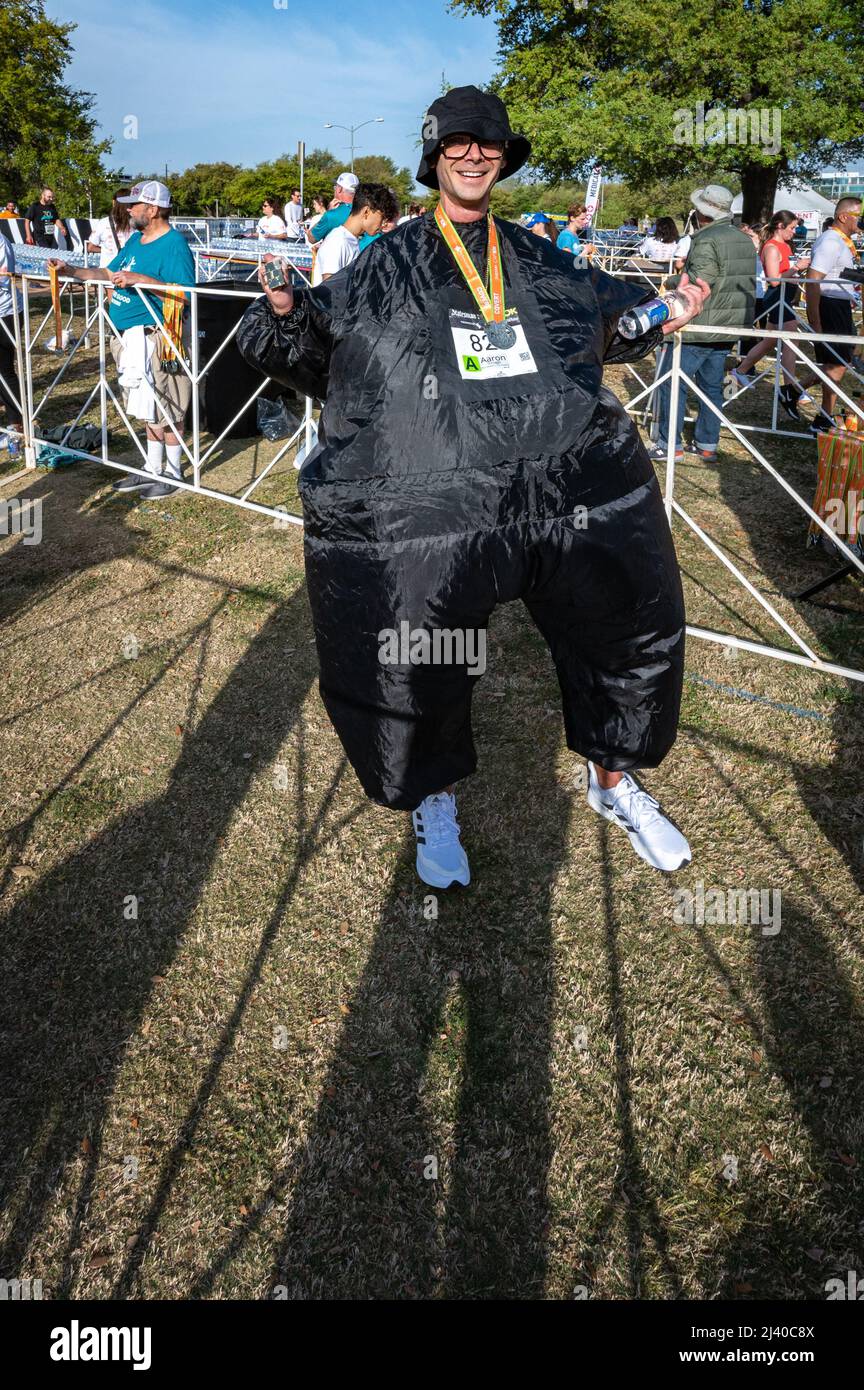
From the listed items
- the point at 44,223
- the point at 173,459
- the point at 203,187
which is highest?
the point at 203,187

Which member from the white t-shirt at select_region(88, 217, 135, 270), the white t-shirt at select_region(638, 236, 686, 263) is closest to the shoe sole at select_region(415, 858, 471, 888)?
the white t-shirt at select_region(88, 217, 135, 270)

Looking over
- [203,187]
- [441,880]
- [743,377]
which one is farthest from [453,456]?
[203,187]

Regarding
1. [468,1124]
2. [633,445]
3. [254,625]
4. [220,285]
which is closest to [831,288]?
[220,285]

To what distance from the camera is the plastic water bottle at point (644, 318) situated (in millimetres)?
2760

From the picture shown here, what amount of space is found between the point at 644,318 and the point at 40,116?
35.0m

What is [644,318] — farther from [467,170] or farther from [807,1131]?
[807,1131]

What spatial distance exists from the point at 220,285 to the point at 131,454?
5.84ft

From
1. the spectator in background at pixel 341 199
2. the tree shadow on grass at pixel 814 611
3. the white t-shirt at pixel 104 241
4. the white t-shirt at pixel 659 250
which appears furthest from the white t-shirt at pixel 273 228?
the tree shadow on grass at pixel 814 611

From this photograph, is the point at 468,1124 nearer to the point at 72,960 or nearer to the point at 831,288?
the point at 72,960

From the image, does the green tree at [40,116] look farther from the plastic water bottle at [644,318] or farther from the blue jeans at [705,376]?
the plastic water bottle at [644,318]

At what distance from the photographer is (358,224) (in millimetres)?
6504

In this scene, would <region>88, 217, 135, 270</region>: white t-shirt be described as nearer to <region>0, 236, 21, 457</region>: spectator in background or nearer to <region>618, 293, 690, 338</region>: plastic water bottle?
<region>0, 236, 21, 457</region>: spectator in background

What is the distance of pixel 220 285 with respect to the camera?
8.34m

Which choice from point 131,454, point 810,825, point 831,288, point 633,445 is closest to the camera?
point 633,445
